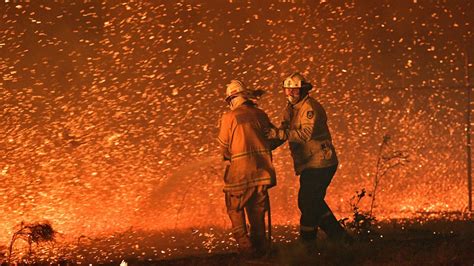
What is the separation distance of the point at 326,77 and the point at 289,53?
43cm

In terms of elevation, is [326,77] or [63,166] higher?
[326,77]

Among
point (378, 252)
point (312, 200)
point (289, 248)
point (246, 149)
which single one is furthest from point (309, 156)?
point (378, 252)

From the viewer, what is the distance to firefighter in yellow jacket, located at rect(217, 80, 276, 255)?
6711mm

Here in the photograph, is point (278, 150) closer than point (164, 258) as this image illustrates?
No

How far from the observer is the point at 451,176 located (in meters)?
8.62

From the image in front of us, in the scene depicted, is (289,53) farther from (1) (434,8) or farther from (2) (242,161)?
(2) (242,161)

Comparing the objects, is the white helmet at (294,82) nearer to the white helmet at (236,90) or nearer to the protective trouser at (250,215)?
the white helmet at (236,90)

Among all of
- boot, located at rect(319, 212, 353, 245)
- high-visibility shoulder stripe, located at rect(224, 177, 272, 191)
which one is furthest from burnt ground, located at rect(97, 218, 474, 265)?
high-visibility shoulder stripe, located at rect(224, 177, 272, 191)

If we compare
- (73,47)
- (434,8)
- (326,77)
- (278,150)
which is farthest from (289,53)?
(73,47)

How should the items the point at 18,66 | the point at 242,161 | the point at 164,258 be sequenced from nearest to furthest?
the point at 242,161 → the point at 164,258 → the point at 18,66

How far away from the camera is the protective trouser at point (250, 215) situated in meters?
6.77

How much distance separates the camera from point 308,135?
6.80m

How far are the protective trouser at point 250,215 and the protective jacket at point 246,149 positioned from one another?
2.9 inches

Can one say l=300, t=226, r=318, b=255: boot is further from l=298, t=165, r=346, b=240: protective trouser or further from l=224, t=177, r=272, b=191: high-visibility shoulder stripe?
l=224, t=177, r=272, b=191: high-visibility shoulder stripe
